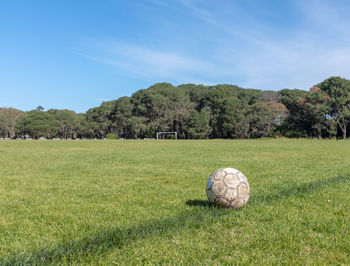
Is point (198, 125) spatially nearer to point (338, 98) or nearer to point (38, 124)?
point (338, 98)

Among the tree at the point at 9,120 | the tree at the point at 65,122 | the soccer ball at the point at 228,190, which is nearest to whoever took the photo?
the soccer ball at the point at 228,190

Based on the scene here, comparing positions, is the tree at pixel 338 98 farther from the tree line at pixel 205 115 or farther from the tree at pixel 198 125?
the tree at pixel 198 125

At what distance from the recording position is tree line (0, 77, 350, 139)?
5678cm

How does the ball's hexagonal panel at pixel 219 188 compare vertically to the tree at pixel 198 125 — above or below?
below

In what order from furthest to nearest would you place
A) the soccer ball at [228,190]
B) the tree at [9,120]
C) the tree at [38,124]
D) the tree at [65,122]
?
the tree at [65,122] → the tree at [9,120] → the tree at [38,124] → the soccer ball at [228,190]

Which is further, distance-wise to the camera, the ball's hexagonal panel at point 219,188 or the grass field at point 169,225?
the ball's hexagonal panel at point 219,188

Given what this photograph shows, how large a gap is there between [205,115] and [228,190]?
232 feet

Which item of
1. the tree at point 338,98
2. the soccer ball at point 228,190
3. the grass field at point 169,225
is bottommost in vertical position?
the grass field at point 169,225

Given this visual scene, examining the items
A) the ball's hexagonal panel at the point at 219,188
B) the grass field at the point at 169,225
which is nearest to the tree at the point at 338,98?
the grass field at the point at 169,225

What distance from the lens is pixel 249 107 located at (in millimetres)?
69062

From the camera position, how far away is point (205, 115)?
2958 inches

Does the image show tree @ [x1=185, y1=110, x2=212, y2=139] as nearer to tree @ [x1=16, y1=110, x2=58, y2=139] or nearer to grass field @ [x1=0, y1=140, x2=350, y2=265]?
tree @ [x1=16, y1=110, x2=58, y2=139]

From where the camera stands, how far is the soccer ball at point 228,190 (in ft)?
16.0

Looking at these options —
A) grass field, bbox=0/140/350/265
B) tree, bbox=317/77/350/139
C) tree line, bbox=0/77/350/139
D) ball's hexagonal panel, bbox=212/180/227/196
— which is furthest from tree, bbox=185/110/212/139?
ball's hexagonal panel, bbox=212/180/227/196
